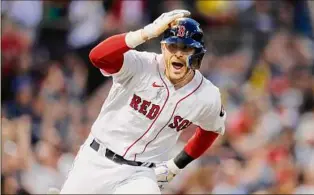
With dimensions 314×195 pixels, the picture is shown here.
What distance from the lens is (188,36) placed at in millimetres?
6738

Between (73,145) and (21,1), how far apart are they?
263 centimetres

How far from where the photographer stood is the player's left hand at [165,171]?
24.4 ft

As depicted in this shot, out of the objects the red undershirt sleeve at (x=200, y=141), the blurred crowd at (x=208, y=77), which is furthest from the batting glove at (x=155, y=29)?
the blurred crowd at (x=208, y=77)

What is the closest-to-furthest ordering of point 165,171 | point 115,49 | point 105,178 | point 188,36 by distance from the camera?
point 115,49, point 188,36, point 105,178, point 165,171

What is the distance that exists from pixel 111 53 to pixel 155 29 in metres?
0.33

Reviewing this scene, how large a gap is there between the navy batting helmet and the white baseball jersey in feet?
0.91

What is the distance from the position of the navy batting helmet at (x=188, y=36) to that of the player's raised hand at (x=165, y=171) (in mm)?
998

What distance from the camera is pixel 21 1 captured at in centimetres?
1320

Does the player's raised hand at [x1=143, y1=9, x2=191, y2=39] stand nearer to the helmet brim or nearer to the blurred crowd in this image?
the helmet brim

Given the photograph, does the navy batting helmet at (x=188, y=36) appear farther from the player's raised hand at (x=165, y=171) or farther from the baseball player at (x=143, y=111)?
the player's raised hand at (x=165, y=171)

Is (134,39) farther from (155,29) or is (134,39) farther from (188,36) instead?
(188,36)

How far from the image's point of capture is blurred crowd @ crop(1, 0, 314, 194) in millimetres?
10844

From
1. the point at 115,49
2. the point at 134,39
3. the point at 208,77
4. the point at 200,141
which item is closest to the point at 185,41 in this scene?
the point at 134,39

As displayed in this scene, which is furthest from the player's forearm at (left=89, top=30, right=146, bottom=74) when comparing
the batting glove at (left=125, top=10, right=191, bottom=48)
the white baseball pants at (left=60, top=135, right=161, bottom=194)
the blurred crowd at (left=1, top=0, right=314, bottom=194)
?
the blurred crowd at (left=1, top=0, right=314, bottom=194)
